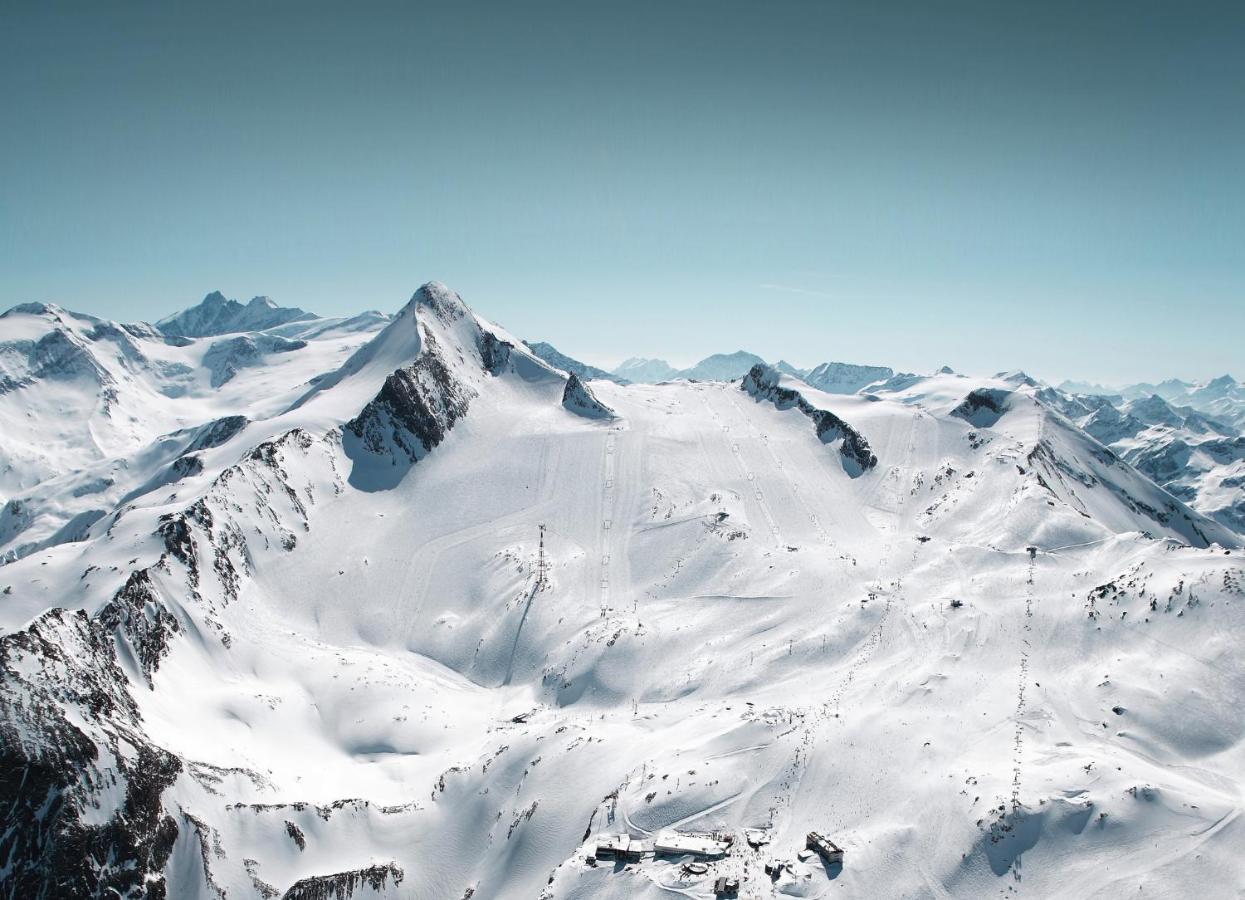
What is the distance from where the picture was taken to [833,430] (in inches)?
6654

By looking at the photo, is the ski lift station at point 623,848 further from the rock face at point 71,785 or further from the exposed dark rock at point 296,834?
the rock face at point 71,785

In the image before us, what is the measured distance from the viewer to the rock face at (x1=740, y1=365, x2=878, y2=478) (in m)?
156

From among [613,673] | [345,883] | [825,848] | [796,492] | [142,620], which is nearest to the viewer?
[825,848]

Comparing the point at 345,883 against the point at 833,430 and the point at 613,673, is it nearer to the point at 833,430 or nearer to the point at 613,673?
the point at 613,673

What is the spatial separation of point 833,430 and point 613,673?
103629mm

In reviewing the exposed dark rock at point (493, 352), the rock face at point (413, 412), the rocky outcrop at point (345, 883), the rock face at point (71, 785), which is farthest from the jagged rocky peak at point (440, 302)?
the rocky outcrop at point (345, 883)

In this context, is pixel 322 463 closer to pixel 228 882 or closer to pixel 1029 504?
pixel 228 882

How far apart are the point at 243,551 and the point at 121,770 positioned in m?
Answer: 64.2

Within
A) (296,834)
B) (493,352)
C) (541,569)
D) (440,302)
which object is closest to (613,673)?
(541,569)

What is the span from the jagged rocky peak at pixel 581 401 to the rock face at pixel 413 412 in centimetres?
2589

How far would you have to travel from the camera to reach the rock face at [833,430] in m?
156

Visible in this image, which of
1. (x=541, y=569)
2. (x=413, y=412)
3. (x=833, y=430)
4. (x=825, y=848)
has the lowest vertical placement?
(x=541, y=569)

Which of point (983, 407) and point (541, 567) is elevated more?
point (983, 407)

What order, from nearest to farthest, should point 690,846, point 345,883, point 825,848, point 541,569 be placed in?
point 825,848 → point 690,846 → point 345,883 → point 541,569
